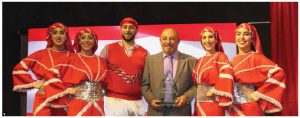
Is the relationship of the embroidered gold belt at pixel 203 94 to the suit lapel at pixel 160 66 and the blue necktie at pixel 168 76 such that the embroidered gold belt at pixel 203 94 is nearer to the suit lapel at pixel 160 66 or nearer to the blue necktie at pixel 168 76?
the blue necktie at pixel 168 76

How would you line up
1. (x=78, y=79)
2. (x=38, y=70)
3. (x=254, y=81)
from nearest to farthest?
(x=254, y=81)
(x=78, y=79)
(x=38, y=70)

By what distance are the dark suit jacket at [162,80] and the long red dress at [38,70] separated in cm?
74

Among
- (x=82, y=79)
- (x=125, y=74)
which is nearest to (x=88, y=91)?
(x=82, y=79)

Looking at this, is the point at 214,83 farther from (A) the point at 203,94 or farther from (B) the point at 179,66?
(B) the point at 179,66

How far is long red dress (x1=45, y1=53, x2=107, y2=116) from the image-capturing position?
385 centimetres

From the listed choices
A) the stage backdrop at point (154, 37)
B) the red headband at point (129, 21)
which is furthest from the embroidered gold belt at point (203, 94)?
the red headband at point (129, 21)

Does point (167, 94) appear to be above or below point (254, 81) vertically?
below

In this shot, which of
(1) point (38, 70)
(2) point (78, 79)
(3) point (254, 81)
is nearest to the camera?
(3) point (254, 81)

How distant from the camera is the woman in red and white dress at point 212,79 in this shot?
377cm

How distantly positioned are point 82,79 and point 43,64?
1.36 feet

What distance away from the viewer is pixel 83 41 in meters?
4.00

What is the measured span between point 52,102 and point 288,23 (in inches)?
86.9

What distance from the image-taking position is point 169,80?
3.93 m

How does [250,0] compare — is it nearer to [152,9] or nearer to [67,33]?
[152,9]
